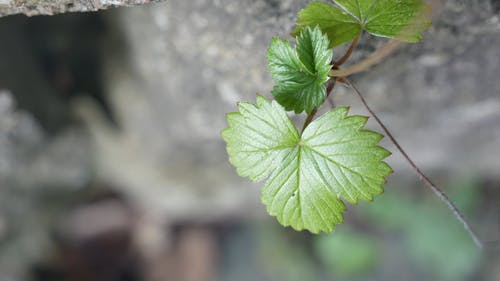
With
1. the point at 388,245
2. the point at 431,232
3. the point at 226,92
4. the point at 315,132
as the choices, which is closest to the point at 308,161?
the point at 315,132

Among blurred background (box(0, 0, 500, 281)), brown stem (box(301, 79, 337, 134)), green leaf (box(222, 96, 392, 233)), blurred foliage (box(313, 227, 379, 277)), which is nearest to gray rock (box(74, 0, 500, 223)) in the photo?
blurred background (box(0, 0, 500, 281))

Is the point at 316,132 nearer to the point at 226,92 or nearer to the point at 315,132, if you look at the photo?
the point at 315,132

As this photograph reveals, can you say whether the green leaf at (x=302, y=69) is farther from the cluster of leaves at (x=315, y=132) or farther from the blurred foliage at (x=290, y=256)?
the blurred foliage at (x=290, y=256)

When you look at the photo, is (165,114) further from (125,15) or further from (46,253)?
(46,253)

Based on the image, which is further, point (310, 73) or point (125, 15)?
point (125, 15)

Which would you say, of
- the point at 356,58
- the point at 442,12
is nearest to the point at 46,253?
the point at 356,58

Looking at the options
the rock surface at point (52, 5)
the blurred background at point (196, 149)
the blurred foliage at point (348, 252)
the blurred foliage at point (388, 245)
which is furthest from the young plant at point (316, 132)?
the blurred foliage at point (348, 252)
